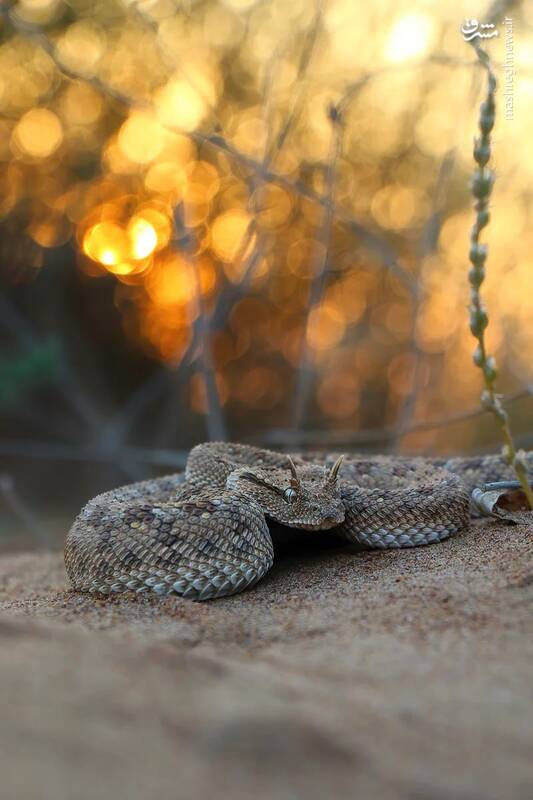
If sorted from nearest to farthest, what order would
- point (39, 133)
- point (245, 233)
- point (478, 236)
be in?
point (478, 236) → point (245, 233) → point (39, 133)

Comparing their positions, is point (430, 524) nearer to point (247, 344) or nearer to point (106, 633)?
point (106, 633)

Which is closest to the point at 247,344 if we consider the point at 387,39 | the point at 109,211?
the point at 109,211

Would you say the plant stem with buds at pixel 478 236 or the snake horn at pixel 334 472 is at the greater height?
the plant stem with buds at pixel 478 236

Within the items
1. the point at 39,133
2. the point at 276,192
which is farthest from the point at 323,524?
the point at 39,133

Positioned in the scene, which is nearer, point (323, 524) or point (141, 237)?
point (323, 524)

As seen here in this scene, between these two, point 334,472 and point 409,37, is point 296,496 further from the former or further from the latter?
point 409,37

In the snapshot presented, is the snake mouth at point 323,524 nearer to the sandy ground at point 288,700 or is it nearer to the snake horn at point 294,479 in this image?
the snake horn at point 294,479

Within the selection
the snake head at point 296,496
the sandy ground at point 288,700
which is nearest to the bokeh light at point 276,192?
the snake head at point 296,496
